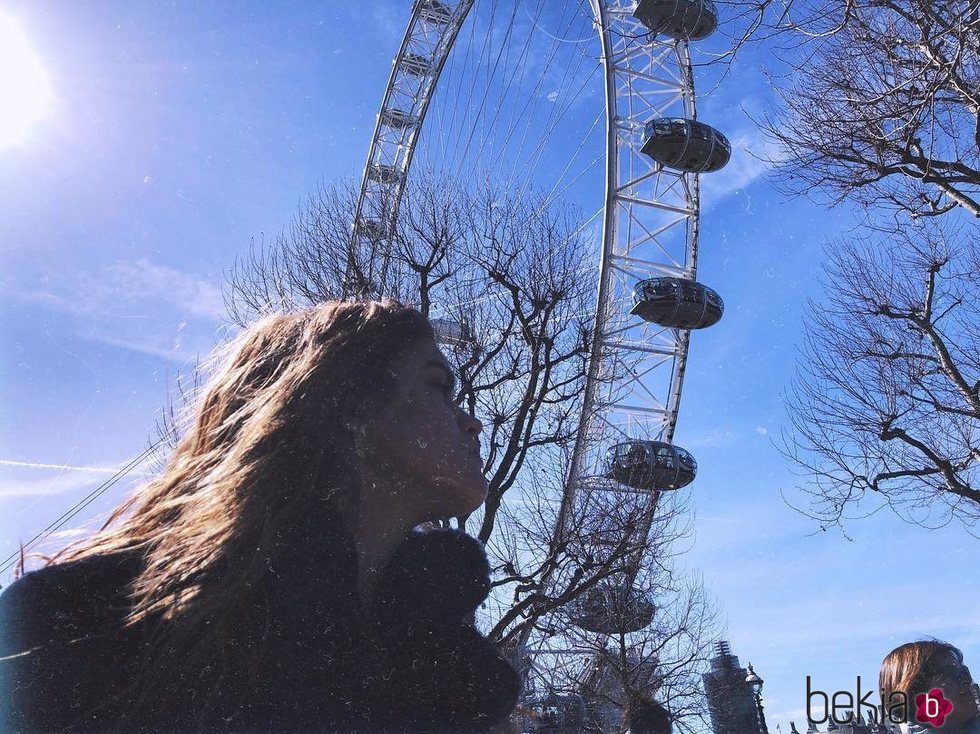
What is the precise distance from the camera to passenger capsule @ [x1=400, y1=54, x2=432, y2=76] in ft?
73.4

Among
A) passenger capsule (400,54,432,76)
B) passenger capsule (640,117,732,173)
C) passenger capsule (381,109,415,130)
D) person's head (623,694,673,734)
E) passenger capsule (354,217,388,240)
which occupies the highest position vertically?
passenger capsule (400,54,432,76)

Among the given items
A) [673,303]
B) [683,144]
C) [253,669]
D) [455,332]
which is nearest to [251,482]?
[253,669]

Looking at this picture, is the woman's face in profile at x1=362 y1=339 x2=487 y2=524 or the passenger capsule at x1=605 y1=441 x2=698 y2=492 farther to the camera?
the passenger capsule at x1=605 y1=441 x2=698 y2=492

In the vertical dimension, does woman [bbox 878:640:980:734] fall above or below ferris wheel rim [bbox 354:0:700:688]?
below

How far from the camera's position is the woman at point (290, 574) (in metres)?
0.83

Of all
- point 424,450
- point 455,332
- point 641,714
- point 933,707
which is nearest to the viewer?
point 424,450

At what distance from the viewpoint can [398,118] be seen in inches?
882

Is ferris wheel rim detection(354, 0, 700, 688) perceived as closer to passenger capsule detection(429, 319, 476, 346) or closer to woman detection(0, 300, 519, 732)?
passenger capsule detection(429, 319, 476, 346)

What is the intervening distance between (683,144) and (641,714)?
36.4 feet

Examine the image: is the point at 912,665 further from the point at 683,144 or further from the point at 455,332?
the point at 683,144

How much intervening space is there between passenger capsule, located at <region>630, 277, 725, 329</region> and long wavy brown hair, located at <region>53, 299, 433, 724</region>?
15855 mm

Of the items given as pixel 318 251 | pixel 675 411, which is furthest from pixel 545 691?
pixel 675 411

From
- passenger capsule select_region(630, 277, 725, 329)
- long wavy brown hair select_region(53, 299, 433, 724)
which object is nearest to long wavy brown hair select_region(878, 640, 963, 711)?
long wavy brown hair select_region(53, 299, 433, 724)

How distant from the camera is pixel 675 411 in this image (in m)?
19.7
